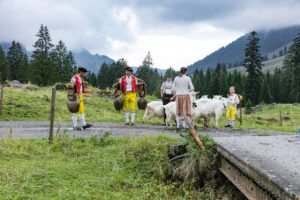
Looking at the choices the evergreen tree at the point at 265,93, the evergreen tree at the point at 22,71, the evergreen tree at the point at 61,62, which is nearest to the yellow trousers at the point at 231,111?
the evergreen tree at the point at 61,62

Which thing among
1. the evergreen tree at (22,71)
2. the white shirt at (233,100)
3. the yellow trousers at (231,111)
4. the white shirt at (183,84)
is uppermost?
the evergreen tree at (22,71)

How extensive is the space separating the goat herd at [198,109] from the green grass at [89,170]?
3.65 m

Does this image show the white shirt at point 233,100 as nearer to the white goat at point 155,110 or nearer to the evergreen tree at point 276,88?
the white goat at point 155,110

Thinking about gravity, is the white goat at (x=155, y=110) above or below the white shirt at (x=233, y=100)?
below

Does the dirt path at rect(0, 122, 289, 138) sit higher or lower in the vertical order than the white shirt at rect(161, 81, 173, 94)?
lower

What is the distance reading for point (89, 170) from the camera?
5203 mm

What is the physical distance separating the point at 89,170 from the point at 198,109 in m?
6.96

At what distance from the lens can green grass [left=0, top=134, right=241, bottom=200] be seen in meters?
4.18

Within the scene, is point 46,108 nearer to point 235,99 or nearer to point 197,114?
point 197,114

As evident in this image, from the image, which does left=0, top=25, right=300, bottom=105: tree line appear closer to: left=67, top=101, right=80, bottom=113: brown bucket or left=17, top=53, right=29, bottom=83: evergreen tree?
left=17, top=53, right=29, bottom=83: evergreen tree

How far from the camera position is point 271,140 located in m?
5.38

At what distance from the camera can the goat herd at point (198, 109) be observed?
34.6 ft

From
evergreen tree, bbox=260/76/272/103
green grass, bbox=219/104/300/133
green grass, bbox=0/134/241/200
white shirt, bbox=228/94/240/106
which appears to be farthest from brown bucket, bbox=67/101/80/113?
evergreen tree, bbox=260/76/272/103

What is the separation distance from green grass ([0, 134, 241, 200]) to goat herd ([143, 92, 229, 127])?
144 inches
